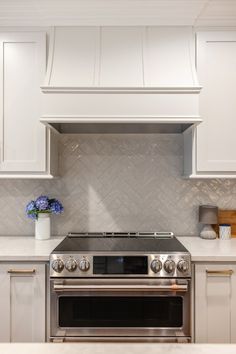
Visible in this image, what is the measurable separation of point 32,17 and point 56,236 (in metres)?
1.66

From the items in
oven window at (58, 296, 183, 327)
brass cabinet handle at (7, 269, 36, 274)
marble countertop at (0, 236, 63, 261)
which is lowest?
oven window at (58, 296, 183, 327)

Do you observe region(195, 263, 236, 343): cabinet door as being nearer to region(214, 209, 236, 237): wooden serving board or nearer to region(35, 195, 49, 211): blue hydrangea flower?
region(214, 209, 236, 237): wooden serving board

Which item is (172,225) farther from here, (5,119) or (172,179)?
(5,119)

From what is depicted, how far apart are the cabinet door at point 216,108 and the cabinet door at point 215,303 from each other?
704mm

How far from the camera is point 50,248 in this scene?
205 cm

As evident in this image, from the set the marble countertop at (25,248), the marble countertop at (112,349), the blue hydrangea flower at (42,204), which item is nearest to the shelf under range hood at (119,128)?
the blue hydrangea flower at (42,204)

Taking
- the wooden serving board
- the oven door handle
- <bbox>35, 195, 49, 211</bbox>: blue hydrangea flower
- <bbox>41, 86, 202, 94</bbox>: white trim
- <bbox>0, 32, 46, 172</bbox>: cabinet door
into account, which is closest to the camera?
the oven door handle

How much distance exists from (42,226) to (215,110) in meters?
1.53

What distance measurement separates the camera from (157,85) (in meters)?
2.02

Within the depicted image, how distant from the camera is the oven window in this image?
1.83 meters

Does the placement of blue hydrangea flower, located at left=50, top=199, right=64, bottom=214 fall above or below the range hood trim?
below

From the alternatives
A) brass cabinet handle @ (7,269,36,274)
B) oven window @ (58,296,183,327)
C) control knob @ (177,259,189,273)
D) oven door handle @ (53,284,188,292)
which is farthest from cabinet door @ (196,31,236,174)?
brass cabinet handle @ (7,269,36,274)

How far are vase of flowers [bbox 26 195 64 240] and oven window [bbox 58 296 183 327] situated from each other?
0.61 metres

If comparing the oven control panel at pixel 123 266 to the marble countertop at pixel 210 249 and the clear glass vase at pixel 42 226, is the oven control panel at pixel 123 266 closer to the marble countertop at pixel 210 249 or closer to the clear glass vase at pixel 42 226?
the marble countertop at pixel 210 249
